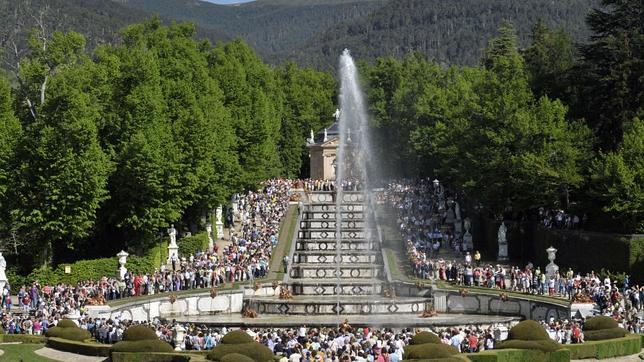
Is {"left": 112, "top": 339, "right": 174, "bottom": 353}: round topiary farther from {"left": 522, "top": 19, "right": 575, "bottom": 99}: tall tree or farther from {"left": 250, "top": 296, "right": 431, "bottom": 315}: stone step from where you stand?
{"left": 522, "top": 19, "right": 575, "bottom": 99}: tall tree

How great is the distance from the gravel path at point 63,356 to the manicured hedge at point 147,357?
1.78m

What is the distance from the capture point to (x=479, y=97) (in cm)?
9019

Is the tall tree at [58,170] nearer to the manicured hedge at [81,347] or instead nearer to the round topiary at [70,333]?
the round topiary at [70,333]

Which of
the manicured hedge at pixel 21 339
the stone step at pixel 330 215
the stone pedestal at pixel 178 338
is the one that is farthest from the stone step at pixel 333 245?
the stone pedestal at pixel 178 338

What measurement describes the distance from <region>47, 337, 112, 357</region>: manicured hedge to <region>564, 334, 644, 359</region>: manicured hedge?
1634cm

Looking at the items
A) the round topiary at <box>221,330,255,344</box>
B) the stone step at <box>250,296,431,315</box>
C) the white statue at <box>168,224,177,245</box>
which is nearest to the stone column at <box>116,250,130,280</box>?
the white statue at <box>168,224,177,245</box>

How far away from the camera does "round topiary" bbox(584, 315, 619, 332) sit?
1859 inches

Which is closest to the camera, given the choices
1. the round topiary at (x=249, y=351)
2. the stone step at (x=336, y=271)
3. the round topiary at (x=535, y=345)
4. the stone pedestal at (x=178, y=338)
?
the round topiary at (x=249, y=351)

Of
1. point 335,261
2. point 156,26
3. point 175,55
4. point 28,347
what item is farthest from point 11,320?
→ point 156,26

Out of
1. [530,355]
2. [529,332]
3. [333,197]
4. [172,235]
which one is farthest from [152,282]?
[333,197]

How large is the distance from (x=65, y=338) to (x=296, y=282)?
2176 centimetres

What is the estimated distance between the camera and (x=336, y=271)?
71.8 m

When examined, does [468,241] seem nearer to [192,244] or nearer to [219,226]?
[192,244]

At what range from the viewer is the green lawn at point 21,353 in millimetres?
A: 43500
